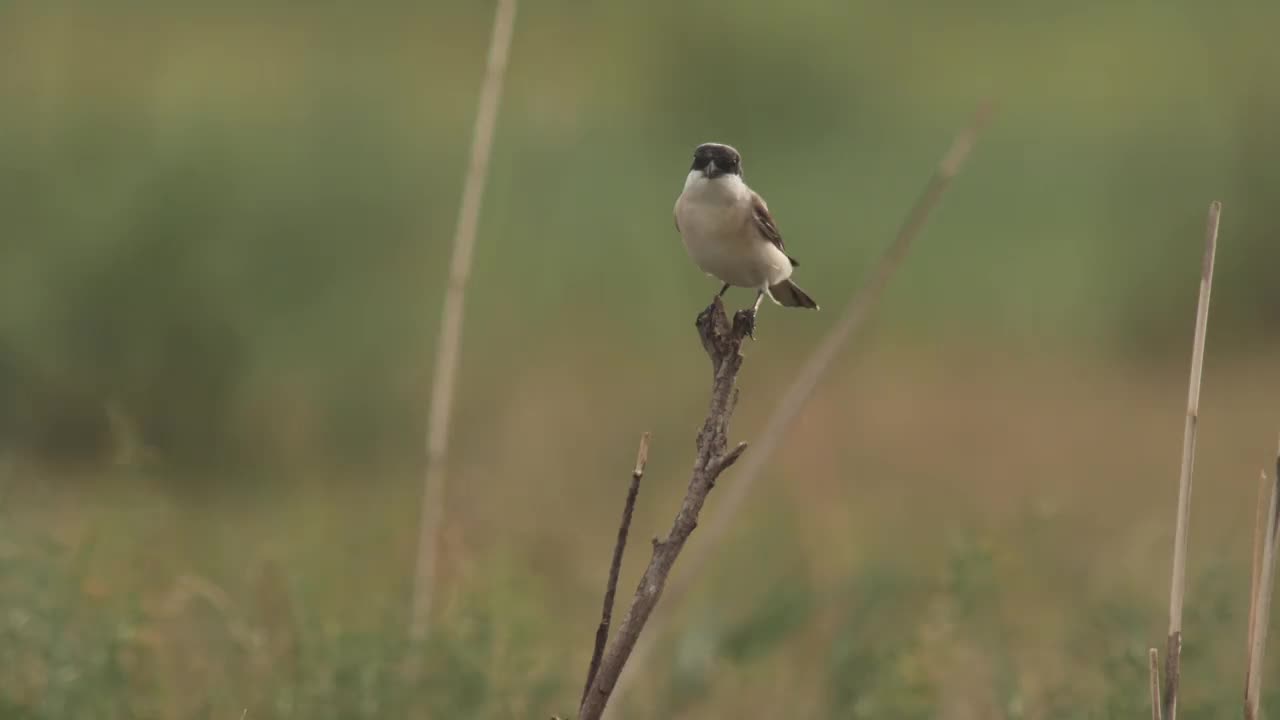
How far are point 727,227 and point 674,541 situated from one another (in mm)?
1829

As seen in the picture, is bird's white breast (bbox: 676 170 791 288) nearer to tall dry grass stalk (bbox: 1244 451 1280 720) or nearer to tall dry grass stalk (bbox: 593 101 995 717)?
tall dry grass stalk (bbox: 593 101 995 717)

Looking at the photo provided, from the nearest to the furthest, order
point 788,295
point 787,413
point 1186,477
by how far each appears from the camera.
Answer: point 1186,477 → point 787,413 → point 788,295

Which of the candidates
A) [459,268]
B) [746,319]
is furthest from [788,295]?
[746,319]

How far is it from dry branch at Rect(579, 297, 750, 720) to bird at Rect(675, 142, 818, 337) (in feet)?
4.83

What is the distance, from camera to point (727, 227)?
11.5 ft

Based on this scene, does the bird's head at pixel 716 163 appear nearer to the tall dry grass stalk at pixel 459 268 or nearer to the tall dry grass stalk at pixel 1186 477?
the tall dry grass stalk at pixel 459 268

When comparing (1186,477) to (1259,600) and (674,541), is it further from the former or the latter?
(674,541)

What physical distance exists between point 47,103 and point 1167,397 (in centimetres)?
618

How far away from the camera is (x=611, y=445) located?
8562 millimetres

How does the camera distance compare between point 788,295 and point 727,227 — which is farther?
point 788,295

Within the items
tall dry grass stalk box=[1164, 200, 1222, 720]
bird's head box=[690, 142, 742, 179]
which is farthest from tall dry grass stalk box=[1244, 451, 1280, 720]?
bird's head box=[690, 142, 742, 179]

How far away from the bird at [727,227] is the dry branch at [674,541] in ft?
4.83

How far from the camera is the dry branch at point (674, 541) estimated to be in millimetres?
1706

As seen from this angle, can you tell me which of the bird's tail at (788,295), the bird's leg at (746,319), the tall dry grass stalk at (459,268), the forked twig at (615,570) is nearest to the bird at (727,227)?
the bird's tail at (788,295)
